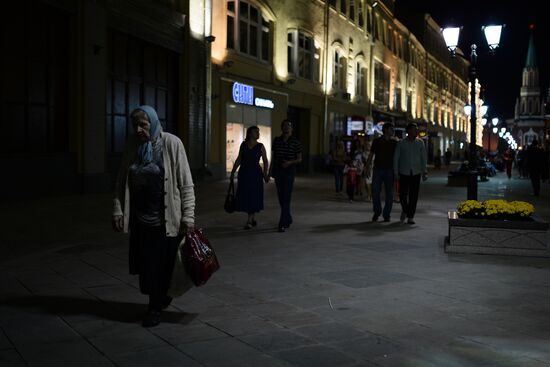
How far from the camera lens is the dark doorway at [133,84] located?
17.8 m

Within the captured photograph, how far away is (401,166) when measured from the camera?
37.8ft

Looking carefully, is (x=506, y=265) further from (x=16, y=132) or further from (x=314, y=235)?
(x=16, y=132)

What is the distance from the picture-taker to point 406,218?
1273 centimetres

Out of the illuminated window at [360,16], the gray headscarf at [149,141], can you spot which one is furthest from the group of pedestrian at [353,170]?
the illuminated window at [360,16]

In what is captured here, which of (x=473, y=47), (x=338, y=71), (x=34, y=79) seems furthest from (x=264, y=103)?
(x=34, y=79)

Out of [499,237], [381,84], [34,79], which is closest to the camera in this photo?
[499,237]

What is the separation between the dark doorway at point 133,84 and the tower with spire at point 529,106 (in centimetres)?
12816

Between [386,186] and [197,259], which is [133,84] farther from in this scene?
[197,259]

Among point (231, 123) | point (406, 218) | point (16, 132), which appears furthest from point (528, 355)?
point (231, 123)

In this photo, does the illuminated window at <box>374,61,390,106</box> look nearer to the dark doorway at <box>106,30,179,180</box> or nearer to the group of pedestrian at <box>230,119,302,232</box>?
the dark doorway at <box>106,30,179,180</box>

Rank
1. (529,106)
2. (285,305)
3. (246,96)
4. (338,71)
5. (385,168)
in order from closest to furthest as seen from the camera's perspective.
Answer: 1. (285,305)
2. (385,168)
3. (246,96)
4. (338,71)
5. (529,106)

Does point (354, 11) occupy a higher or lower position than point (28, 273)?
higher

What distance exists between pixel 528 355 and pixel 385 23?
44.8m

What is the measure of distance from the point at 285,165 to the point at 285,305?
490 centimetres
